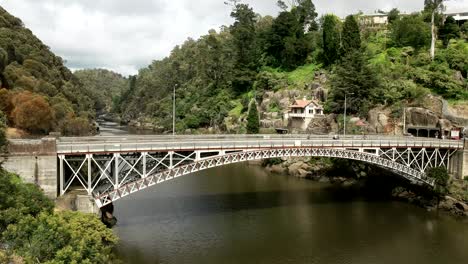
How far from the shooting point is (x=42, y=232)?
20562mm

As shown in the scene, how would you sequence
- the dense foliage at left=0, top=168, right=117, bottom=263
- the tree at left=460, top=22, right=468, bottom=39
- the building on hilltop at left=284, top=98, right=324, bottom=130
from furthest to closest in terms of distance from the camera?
the tree at left=460, top=22, right=468, bottom=39, the building on hilltop at left=284, top=98, right=324, bottom=130, the dense foliage at left=0, top=168, right=117, bottom=263

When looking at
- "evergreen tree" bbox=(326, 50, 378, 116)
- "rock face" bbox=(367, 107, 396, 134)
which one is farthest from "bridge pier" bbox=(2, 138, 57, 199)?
"evergreen tree" bbox=(326, 50, 378, 116)

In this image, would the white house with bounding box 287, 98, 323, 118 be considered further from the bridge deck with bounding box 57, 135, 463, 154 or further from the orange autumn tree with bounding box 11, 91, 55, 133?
the orange autumn tree with bounding box 11, 91, 55, 133

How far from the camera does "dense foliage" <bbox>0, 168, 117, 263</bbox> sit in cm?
1962

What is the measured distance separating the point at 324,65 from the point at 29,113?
6204cm

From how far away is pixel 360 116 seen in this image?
237ft

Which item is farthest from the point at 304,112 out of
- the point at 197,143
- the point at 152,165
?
the point at 152,165

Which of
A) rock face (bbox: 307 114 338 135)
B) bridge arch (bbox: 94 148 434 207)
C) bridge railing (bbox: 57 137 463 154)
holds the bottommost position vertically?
bridge arch (bbox: 94 148 434 207)

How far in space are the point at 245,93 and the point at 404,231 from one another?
68.1m

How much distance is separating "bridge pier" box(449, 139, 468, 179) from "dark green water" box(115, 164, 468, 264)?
284 inches

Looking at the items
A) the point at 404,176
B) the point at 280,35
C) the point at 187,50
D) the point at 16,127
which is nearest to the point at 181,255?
the point at 404,176

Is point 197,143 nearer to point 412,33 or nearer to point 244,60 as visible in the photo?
point 412,33

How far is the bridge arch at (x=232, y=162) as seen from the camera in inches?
1315

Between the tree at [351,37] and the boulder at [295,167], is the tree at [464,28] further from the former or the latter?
the boulder at [295,167]
